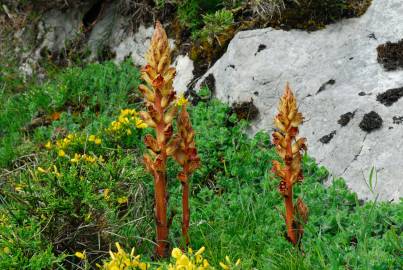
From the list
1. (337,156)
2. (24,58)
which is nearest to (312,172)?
(337,156)

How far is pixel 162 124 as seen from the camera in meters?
3.34

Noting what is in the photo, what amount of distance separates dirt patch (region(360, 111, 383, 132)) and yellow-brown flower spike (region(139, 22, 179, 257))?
161 cm

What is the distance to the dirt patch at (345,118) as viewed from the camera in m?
4.50

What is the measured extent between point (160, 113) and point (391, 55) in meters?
2.23

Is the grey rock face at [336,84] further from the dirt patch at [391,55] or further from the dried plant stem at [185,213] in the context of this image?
the dried plant stem at [185,213]

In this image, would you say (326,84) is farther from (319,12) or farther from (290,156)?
(290,156)

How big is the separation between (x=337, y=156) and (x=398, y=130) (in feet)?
1.47

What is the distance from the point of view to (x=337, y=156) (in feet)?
14.3

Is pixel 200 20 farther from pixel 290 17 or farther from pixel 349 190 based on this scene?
pixel 349 190

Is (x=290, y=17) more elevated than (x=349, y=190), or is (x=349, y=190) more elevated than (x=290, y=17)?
(x=290, y=17)

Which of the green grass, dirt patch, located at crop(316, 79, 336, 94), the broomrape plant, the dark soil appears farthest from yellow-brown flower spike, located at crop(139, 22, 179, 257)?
the dark soil

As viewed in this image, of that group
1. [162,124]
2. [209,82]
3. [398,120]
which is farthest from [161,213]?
[209,82]

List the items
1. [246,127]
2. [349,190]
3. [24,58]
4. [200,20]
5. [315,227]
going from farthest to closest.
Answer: [24,58], [200,20], [246,127], [349,190], [315,227]

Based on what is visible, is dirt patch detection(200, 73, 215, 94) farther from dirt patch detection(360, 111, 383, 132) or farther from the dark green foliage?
dirt patch detection(360, 111, 383, 132)
